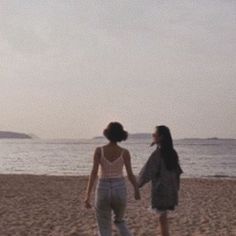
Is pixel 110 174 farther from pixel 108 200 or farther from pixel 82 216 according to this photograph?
pixel 82 216

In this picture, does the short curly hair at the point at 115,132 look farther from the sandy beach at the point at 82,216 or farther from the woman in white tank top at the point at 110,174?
the sandy beach at the point at 82,216

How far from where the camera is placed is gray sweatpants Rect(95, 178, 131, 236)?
5902 millimetres

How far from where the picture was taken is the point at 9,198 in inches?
607

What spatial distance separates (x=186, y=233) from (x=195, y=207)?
4.22 m

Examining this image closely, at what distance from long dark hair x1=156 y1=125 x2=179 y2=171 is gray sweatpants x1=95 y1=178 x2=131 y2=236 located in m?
1.07

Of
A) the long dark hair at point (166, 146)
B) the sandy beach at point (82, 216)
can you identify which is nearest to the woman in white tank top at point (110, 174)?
the long dark hair at point (166, 146)

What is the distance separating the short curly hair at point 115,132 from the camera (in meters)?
5.96

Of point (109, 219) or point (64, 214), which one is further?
point (64, 214)

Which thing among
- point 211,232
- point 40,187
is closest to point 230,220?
point 211,232

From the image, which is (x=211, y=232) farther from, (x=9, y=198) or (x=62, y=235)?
(x=9, y=198)

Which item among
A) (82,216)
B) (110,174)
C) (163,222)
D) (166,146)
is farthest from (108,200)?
(82,216)

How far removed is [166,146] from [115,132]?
112 centimetres

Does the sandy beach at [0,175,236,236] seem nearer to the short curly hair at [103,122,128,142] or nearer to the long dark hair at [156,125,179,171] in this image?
the long dark hair at [156,125,179,171]

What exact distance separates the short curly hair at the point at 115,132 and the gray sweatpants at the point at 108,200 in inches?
17.8
